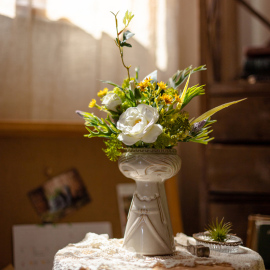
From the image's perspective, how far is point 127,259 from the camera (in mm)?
805

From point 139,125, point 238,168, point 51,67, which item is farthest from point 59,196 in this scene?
point 139,125

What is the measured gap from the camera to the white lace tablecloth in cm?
76

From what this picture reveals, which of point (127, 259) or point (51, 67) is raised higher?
point (51, 67)

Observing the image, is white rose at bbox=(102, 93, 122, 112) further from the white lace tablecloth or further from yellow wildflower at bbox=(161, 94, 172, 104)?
the white lace tablecloth

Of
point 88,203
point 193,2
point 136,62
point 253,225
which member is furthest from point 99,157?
point 193,2

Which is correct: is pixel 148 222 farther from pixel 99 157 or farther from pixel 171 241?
pixel 99 157

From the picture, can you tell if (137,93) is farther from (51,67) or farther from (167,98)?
(51,67)

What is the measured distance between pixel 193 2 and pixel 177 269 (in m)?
1.62

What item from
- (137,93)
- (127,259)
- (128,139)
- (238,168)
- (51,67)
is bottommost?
(127,259)

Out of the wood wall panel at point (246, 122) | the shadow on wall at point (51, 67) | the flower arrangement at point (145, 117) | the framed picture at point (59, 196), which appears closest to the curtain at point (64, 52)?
the shadow on wall at point (51, 67)

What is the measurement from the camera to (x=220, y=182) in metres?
1.59

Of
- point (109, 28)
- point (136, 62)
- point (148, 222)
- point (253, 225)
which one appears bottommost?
point (253, 225)

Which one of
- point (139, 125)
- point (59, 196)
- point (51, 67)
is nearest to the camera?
point (139, 125)

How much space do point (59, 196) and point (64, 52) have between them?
644mm
